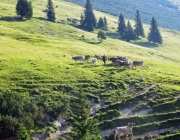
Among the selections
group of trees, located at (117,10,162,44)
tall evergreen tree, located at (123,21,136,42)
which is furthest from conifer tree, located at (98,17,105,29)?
tall evergreen tree, located at (123,21,136,42)

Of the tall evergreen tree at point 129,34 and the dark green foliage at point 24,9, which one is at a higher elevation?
the dark green foliage at point 24,9

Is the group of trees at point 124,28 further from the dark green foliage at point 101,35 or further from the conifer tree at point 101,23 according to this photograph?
the dark green foliage at point 101,35

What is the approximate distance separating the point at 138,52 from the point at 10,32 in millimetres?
42954

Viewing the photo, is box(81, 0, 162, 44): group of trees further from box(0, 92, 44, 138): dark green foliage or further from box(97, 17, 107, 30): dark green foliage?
box(0, 92, 44, 138): dark green foliage

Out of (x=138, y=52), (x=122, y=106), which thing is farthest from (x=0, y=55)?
(x=138, y=52)

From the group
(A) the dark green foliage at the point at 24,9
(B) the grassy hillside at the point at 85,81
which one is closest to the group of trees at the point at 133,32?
(A) the dark green foliage at the point at 24,9

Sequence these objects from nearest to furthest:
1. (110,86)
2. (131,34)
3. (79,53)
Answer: (110,86) → (79,53) → (131,34)

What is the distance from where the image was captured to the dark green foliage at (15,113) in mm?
33406

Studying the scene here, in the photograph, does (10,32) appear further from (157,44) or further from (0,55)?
(157,44)

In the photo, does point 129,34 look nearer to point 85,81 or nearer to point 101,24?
point 101,24

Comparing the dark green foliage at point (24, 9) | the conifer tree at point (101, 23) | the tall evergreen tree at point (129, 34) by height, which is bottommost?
the tall evergreen tree at point (129, 34)

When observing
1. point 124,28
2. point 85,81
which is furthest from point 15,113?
point 124,28

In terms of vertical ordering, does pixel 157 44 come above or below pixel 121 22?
below

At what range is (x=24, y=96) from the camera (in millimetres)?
40625
